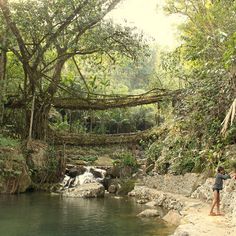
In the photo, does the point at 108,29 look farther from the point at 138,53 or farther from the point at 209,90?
the point at 209,90

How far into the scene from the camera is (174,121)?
53.4 ft

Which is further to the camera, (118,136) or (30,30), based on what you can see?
(118,136)

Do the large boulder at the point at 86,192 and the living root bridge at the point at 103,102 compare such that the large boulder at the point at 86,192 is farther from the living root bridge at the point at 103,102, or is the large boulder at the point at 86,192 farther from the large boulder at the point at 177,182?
the living root bridge at the point at 103,102

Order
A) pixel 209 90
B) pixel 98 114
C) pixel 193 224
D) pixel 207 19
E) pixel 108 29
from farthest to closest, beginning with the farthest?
1. pixel 98 114
2. pixel 207 19
3. pixel 108 29
4. pixel 209 90
5. pixel 193 224

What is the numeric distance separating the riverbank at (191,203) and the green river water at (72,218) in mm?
879

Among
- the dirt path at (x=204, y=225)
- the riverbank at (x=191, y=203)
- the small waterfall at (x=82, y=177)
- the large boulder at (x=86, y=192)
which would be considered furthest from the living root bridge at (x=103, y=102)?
the dirt path at (x=204, y=225)

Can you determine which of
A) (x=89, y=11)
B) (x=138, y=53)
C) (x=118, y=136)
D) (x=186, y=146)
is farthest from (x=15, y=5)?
(x=118, y=136)

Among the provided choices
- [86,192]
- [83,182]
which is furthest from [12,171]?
[83,182]

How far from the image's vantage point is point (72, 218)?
1237cm

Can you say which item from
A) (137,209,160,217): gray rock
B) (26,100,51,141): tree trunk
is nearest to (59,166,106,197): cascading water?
(26,100,51,141): tree trunk

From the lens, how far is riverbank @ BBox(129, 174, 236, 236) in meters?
8.16

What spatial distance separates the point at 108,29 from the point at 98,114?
21587 mm

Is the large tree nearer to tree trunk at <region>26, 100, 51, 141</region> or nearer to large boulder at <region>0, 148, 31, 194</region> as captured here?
tree trunk at <region>26, 100, 51, 141</region>

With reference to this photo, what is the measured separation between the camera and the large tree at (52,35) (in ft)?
48.3
